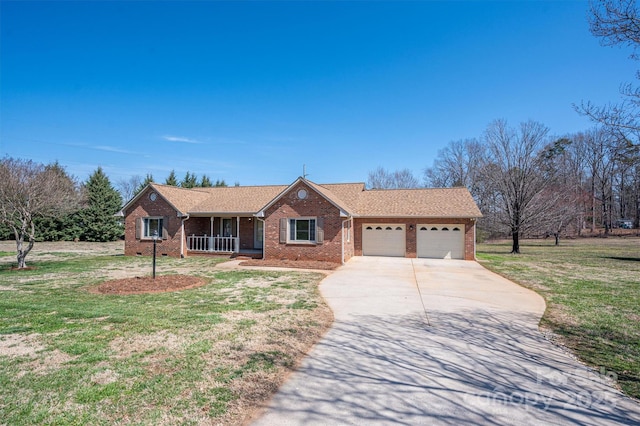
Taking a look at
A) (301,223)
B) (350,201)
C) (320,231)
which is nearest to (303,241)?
(301,223)

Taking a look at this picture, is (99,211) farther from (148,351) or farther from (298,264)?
(148,351)

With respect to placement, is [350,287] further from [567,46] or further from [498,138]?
[498,138]

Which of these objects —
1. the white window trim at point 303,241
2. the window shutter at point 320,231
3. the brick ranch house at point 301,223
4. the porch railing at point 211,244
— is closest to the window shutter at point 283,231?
the brick ranch house at point 301,223

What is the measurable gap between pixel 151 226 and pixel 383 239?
14015mm

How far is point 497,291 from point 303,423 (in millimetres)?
8759

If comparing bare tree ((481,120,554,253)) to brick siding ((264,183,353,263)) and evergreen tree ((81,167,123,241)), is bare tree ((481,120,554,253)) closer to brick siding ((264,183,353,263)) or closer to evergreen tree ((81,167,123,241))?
brick siding ((264,183,353,263))

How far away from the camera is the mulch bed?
9.41 metres

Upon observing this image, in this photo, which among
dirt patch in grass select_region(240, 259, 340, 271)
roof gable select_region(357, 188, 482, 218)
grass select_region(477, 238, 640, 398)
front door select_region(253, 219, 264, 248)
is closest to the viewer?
grass select_region(477, 238, 640, 398)

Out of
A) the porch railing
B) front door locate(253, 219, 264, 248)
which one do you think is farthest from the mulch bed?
front door locate(253, 219, 264, 248)

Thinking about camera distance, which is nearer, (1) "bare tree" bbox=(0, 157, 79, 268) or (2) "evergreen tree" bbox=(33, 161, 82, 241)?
(1) "bare tree" bbox=(0, 157, 79, 268)

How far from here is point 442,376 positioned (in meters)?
4.41

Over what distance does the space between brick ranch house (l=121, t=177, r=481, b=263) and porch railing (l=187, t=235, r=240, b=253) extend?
0.19ft

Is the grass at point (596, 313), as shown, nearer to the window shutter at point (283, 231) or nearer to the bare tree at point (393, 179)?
the window shutter at point (283, 231)

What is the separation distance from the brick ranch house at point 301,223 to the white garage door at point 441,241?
0.17 ft
